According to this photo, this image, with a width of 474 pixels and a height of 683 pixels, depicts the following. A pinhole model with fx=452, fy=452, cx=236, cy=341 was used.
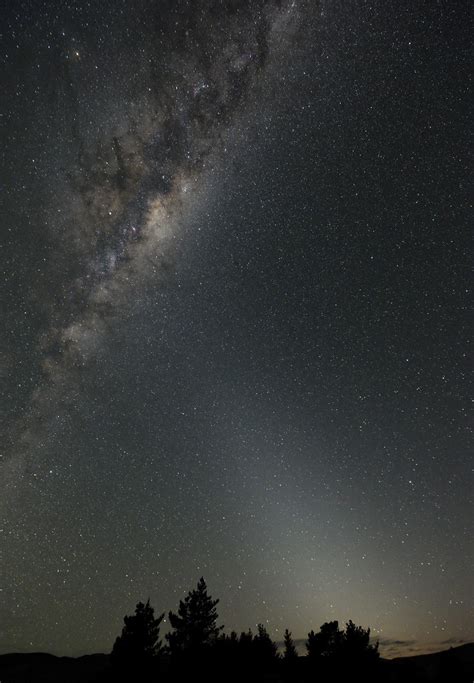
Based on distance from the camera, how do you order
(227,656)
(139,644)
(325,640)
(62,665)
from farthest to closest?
(62,665), (325,640), (227,656), (139,644)

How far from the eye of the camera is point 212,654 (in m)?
21.2

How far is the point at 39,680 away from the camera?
364ft

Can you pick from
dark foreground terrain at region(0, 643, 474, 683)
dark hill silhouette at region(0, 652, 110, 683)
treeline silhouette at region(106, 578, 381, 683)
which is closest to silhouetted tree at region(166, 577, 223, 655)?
treeline silhouette at region(106, 578, 381, 683)

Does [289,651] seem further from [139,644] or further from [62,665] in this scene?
[62,665]

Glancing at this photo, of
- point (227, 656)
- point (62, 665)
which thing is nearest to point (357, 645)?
point (227, 656)

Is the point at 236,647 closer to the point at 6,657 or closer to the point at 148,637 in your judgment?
the point at 148,637

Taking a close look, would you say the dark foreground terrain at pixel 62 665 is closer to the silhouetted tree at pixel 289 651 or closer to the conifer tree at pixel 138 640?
the silhouetted tree at pixel 289 651

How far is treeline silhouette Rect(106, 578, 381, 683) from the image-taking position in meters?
19.5

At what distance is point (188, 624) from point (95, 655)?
526ft

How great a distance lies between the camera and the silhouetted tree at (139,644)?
18.9 metres

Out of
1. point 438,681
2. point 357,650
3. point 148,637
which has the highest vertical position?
point 148,637

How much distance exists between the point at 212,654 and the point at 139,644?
3771 mm

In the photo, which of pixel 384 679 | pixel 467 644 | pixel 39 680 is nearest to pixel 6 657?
pixel 39 680

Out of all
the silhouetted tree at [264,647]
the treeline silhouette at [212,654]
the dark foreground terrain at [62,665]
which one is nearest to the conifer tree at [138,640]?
the treeline silhouette at [212,654]
